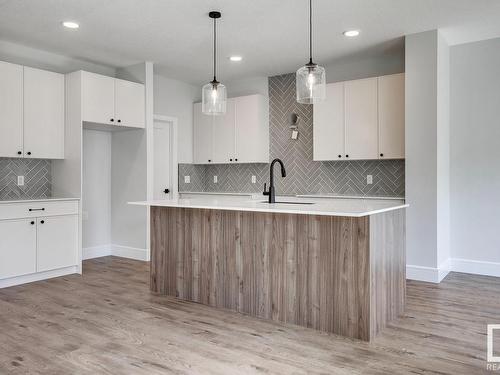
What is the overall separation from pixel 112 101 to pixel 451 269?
4422 mm

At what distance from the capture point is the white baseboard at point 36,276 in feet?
13.8

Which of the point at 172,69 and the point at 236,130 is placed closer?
the point at 172,69

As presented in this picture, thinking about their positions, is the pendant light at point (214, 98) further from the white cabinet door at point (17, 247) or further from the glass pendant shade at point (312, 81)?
the white cabinet door at point (17, 247)

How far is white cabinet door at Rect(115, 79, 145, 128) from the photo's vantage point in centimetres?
515

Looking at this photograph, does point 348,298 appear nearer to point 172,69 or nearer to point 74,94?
point 74,94

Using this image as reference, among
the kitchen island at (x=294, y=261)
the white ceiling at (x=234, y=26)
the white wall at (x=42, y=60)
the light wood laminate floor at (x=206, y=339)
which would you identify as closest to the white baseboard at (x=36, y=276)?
the light wood laminate floor at (x=206, y=339)

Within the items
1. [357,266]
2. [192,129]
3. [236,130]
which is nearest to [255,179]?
[236,130]

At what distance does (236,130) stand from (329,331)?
12.7 feet

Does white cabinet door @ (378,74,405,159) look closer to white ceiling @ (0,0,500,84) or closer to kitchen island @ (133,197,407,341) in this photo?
white ceiling @ (0,0,500,84)

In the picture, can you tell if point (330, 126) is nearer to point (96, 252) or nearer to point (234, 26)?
point (234, 26)

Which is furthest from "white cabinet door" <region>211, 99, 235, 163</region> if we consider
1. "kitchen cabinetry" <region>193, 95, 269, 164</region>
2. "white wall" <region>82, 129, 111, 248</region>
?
"white wall" <region>82, 129, 111, 248</region>

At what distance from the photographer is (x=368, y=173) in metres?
5.33

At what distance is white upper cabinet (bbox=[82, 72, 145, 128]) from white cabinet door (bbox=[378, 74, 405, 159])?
294 cm

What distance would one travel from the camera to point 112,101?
5078 millimetres
